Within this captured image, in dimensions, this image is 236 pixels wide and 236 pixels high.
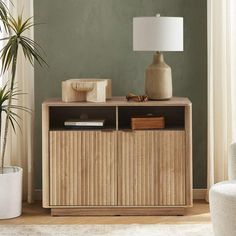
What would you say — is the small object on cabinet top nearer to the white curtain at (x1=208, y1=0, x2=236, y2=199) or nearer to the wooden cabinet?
the wooden cabinet

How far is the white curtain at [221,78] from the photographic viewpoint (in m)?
5.23

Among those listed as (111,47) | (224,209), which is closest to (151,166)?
(111,47)

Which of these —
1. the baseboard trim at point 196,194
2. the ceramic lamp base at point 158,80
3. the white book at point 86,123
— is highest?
the ceramic lamp base at point 158,80

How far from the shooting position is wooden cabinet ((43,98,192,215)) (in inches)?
193

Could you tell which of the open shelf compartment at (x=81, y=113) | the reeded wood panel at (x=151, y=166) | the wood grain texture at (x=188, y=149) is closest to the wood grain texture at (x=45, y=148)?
the open shelf compartment at (x=81, y=113)

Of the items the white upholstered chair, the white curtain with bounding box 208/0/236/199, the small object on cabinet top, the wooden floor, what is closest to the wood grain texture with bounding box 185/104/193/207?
the wooden floor

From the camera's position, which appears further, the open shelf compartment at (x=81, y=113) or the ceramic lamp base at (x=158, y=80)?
the open shelf compartment at (x=81, y=113)

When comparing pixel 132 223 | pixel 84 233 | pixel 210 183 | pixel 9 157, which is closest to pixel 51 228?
pixel 84 233

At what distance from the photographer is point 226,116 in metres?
5.31

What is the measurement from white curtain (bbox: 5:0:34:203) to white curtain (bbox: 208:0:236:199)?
1318 mm

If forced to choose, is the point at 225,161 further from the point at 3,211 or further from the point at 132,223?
the point at 3,211

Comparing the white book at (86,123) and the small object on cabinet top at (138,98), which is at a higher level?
the small object on cabinet top at (138,98)

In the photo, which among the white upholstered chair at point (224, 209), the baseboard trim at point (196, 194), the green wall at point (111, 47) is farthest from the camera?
the baseboard trim at point (196, 194)

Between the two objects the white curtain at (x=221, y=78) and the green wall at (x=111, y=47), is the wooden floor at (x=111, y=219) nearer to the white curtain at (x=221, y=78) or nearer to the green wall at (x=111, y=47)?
the white curtain at (x=221, y=78)
